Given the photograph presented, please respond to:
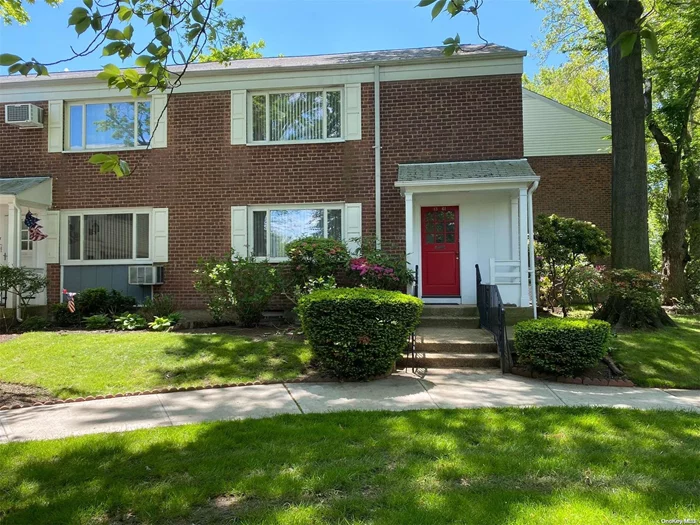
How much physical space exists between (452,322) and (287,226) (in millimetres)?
4481

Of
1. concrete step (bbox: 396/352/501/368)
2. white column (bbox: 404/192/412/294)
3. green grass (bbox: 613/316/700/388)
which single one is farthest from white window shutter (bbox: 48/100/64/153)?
green grass (bbox: 613/316/700/388)

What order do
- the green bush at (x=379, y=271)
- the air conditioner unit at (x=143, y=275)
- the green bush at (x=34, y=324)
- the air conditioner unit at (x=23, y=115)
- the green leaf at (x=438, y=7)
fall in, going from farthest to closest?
the air conditioner unit at (x=23, y=115), the air conditioner unit at (x=143, y=275), the green bush at (x=34, y=324), the green bush at (x=379, y=271), the green leaf at (x=438, y=7)

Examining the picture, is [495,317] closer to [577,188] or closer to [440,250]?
[440,250]

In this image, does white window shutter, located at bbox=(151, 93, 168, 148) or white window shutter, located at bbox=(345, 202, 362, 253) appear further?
white window shutter, located at bbox=(151, 93, 168, 148)

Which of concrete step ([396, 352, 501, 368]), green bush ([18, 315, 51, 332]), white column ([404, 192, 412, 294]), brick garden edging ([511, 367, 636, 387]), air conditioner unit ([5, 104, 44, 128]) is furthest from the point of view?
air conditioner unit ([5, 104, 44, 128])

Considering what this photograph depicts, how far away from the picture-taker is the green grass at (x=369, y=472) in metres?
2.86

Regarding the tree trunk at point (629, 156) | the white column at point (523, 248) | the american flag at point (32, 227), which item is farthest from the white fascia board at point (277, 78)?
the white column at point (523, 248)

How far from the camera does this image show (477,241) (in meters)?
10.6

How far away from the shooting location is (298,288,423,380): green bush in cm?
619

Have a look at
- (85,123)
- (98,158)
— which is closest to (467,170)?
(98,158)

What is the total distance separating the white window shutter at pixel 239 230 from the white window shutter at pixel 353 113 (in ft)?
9.93

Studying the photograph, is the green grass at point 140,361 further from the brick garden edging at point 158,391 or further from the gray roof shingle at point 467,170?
the gray roof shingle at point 467,170

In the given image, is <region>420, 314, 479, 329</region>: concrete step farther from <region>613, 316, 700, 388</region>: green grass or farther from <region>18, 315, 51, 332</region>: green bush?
<region>18, 315, 51, 332</region>: green bush

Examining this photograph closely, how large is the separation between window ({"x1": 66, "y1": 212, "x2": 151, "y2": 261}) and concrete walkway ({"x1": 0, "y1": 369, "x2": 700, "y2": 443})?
653cm
